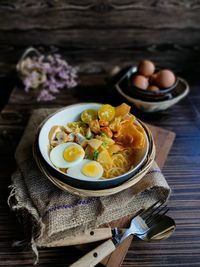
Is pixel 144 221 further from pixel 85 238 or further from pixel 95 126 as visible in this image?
pixel 95 126

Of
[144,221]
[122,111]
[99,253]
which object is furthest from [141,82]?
[99,253]

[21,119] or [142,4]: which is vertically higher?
[142,4]

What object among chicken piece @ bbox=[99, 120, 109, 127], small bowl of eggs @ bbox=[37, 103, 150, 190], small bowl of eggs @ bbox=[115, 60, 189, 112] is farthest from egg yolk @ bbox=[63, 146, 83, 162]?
small bowl of eggs @ bbox=[115, 60, 189, 112]

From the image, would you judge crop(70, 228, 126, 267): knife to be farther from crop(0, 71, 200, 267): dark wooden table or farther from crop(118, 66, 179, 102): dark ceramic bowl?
crop(118, 66, 179, 102): dark ceramic bowl

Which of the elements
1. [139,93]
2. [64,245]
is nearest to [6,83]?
[139,93]

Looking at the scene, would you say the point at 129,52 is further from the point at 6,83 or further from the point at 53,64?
the point at 6,83
